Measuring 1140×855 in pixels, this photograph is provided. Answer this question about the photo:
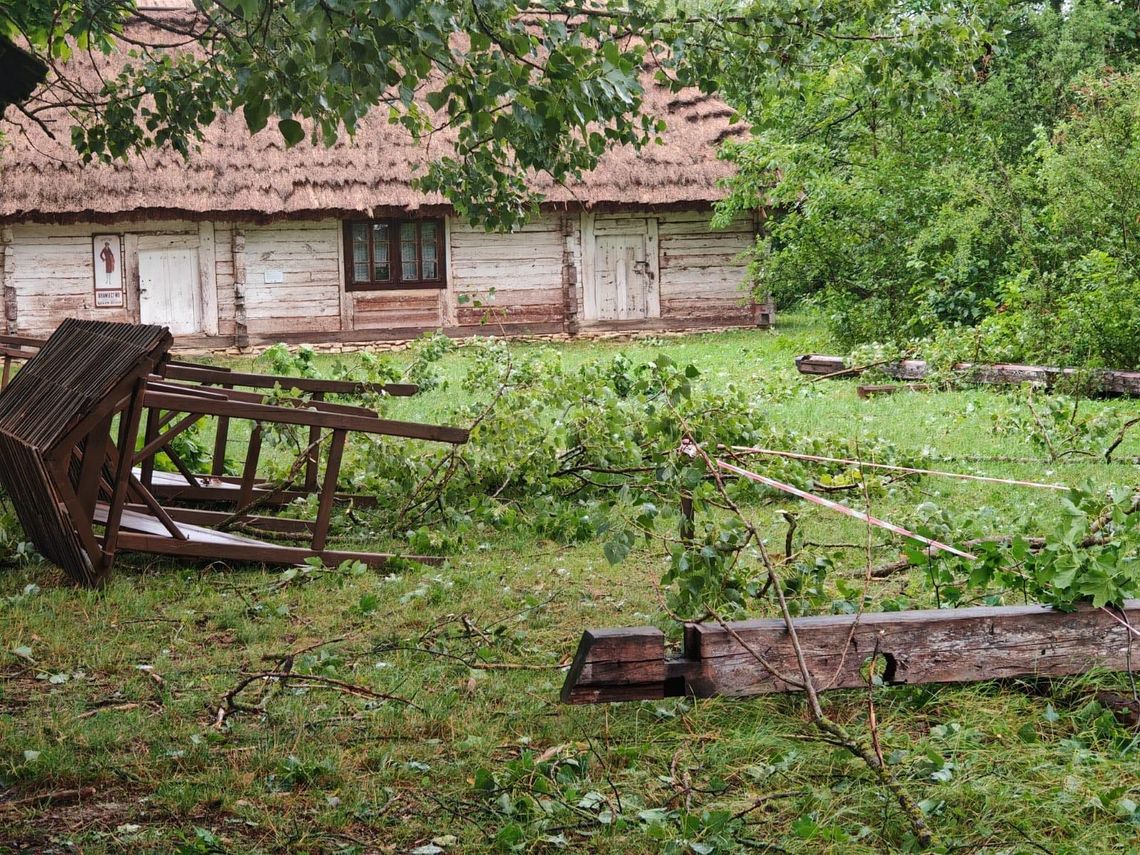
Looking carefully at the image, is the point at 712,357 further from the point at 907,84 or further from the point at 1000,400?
the point at 907,84

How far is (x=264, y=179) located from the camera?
63.9 ft

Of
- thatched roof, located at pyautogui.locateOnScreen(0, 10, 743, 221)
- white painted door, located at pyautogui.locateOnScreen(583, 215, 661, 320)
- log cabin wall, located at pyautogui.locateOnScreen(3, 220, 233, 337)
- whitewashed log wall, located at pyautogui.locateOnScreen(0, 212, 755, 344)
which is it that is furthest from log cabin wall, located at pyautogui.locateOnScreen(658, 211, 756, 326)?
log cabin wall, located at pyautogui.locateOnScreen(3, 220, 233, 337)

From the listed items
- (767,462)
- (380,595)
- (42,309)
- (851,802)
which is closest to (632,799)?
(851,802)

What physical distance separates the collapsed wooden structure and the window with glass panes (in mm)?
13748

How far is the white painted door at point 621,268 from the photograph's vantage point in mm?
21953

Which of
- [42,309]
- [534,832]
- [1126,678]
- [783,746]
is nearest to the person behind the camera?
[534,832]

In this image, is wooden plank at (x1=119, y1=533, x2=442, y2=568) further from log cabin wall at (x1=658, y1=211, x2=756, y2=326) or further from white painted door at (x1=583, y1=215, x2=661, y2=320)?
log cabin wall at (x1=658, y1=211, x2=756, y2=326)

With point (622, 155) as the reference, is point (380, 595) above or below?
below

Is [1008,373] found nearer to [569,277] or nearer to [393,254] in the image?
[569,277]

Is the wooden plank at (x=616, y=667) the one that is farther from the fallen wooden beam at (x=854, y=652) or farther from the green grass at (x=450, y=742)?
the green grass at (x=450, y=742)

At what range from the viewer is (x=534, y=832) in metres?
3.25

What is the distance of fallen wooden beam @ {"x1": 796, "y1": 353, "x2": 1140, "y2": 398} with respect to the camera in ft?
39.3

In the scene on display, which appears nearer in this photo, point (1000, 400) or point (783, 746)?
point (783, 746)

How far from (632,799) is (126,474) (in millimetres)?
3225
